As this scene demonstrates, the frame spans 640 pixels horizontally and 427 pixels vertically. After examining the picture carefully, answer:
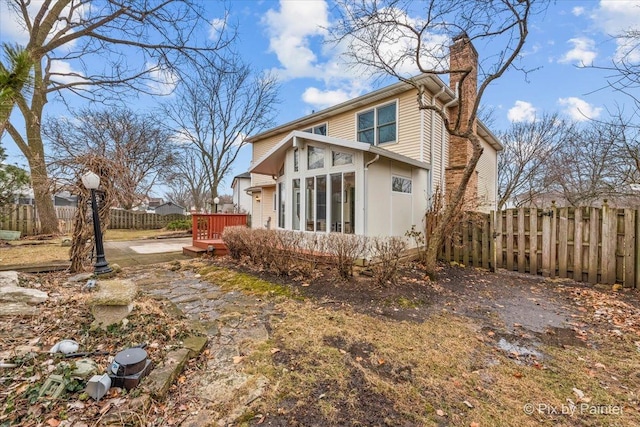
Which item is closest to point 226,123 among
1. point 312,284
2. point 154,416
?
point 312,284

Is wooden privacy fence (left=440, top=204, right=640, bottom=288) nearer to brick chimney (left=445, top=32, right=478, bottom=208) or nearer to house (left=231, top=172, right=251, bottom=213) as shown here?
brick chimney (left=445, top=32, right=478, bottom=208)

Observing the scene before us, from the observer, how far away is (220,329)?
366 cm

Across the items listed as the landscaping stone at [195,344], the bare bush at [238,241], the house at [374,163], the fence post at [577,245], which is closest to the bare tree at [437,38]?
the house at [374,163]

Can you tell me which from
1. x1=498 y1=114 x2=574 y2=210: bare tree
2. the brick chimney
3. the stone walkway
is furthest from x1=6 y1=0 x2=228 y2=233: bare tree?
x1=498 y1=114 x2=574 y2=210: bare tree

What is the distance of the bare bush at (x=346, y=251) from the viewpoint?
5.62 meters

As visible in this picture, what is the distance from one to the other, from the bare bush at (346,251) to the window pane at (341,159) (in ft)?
7.36

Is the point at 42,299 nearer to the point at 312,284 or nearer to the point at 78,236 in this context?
the point at 78,236

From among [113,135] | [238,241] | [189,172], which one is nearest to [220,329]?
[238,241]

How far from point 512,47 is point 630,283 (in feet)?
18.6

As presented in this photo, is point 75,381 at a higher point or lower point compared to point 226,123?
lower

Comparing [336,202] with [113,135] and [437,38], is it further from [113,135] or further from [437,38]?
[113,135]

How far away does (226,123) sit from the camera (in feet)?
68.2

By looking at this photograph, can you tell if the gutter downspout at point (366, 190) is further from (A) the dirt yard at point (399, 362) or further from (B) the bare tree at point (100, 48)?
(B) the bare tree at point (100, 48)

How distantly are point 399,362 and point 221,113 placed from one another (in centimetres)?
2158
